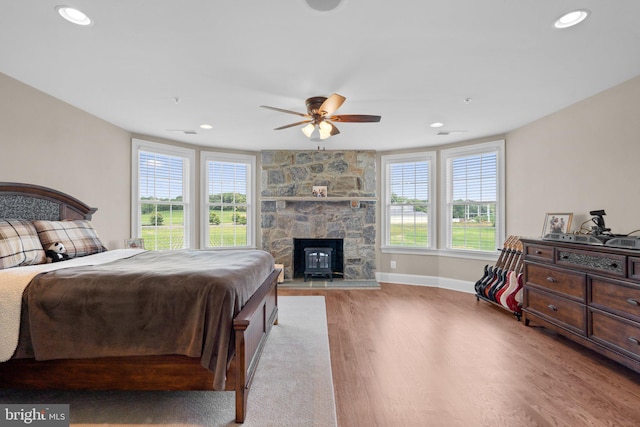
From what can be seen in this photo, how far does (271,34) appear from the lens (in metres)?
2.00

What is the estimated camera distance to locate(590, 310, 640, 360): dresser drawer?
213 centimetres

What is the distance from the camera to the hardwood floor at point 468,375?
1.78 metres

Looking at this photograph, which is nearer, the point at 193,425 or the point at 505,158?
the point at 193,425

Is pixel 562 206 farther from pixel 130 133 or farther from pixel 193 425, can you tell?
pixel 130 133

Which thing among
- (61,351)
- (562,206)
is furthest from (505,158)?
(61,351)

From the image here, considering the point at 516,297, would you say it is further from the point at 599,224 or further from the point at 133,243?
the point at 133,243

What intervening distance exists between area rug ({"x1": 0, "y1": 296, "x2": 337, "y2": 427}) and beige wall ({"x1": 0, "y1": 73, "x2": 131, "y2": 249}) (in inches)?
82.2

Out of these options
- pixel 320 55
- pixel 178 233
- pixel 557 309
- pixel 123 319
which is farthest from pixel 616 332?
pixel 178 233

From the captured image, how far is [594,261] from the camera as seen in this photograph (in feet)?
8.16

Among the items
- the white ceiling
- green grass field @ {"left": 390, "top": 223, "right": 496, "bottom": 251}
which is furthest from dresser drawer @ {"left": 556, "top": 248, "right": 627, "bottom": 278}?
green grass field @ {"left": 390, "top": 223, "right": 496, "bottom": 251}

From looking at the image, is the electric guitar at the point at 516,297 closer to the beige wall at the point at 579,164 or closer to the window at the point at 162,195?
the beige wall at the point at 579,164

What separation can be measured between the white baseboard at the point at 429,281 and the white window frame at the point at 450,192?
485 mm

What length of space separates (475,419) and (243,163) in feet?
16.6

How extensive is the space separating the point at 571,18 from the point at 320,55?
1657 mm
